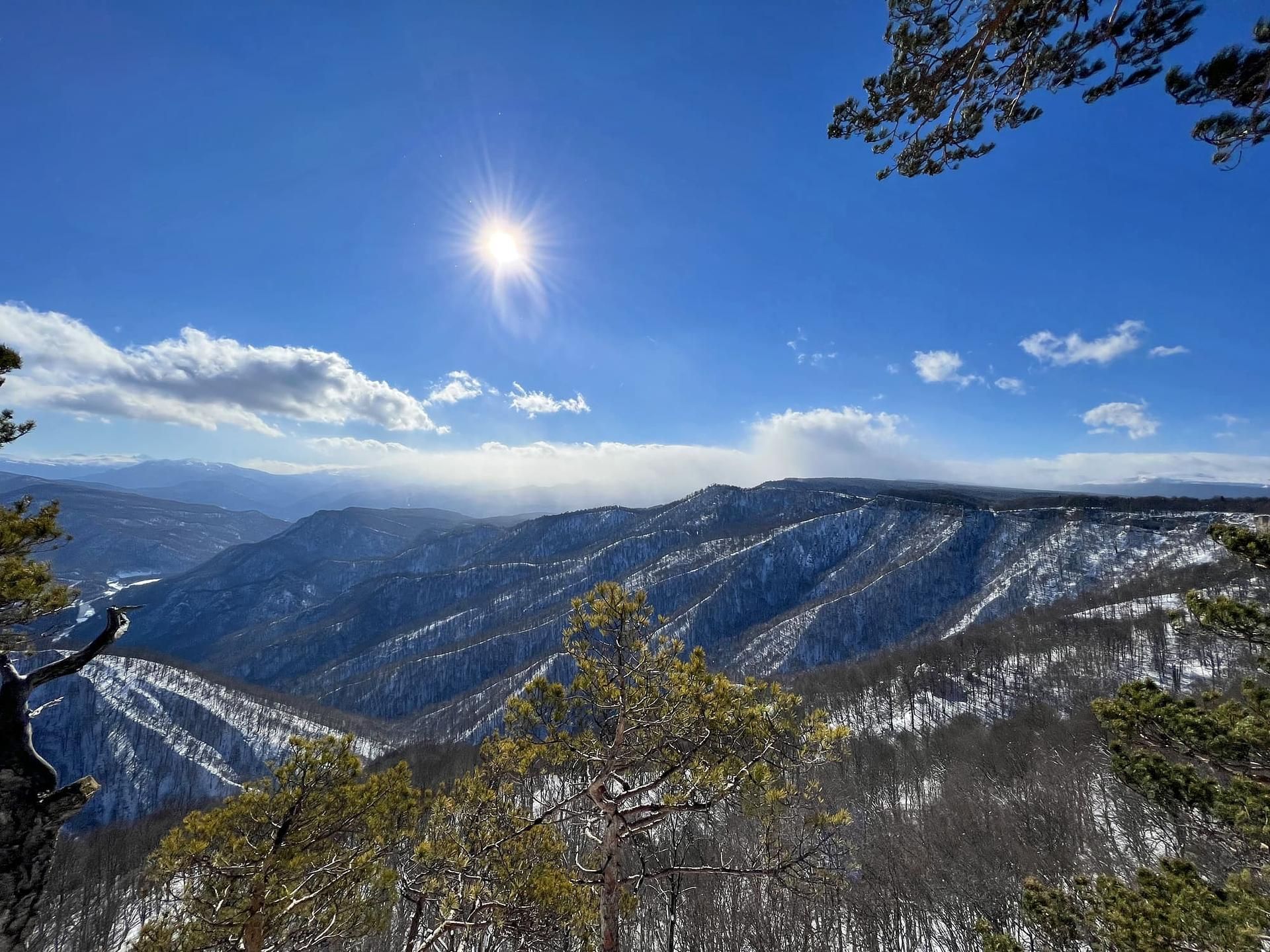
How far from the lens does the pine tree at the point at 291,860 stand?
29.5 feet

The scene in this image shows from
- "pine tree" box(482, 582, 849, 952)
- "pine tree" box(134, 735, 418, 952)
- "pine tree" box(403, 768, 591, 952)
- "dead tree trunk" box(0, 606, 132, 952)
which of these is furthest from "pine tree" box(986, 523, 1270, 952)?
"dead tree trunk" box(0, 606, 132, 952)

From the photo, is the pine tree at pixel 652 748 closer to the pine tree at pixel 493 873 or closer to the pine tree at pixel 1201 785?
the pine tree at pixel 493 873

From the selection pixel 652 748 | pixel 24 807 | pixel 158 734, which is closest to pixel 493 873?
pixel 652 748

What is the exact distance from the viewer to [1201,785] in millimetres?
8492

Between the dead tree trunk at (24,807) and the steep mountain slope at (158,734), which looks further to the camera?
the steep mountain slope at (158,734)

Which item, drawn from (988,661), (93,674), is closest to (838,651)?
(988,661)

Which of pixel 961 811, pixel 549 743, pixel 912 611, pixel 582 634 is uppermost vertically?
pixel 582 634

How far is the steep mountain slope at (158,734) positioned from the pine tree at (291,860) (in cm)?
17065

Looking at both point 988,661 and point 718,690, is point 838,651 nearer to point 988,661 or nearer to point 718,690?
point 988,661

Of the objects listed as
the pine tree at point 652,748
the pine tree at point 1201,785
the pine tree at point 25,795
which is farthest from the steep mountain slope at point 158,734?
the pine tree at point 1201,785

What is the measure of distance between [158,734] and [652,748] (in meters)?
214

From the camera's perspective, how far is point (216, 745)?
509ft

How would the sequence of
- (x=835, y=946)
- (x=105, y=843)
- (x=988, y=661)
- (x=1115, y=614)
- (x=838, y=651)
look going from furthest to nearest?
1. (x=838, y=651)
2. (x=1115, y=614)
3. (x=988, y=661)
4. (x=105, y=843)
5. (x=835, y=946)

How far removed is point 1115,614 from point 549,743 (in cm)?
16840
